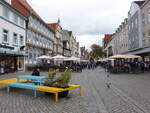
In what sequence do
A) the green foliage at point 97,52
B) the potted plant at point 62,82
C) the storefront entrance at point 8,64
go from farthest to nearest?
the green foliage at point 97,52
the storefront entrance at point 8,64
the potted plant at point 62,82

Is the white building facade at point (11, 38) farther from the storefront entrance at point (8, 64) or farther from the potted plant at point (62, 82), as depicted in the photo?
the potted plant at point (62, 82)

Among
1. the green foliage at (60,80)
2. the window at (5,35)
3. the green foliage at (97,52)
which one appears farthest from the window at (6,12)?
the green foliage at (97,52)

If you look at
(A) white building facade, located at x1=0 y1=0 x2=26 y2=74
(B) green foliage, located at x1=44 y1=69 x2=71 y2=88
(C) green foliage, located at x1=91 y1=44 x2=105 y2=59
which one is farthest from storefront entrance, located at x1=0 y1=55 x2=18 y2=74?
(C) green foliage, located at x1=91 y1=44 x2=105 y2=59

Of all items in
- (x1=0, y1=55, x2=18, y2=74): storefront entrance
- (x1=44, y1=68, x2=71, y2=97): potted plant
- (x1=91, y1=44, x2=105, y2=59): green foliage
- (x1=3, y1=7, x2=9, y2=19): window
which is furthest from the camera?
(x1=91, y1=44, x2=105, y2=59): green foliage

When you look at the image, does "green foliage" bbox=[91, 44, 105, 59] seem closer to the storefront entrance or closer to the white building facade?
the white building facade

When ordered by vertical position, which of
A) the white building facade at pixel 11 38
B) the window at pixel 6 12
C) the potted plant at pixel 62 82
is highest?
the window at pixel 6 12

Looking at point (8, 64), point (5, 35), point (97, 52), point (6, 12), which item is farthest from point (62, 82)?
point (97, 52)

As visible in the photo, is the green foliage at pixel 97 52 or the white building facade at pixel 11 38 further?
the green foliage at pixel 97 52

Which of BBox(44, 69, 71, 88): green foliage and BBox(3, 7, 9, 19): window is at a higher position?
BBox(3, 7, 9, 19): window

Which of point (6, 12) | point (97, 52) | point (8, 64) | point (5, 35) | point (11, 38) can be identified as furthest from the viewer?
point (97, 52)

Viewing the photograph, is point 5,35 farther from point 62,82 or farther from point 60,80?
point 62,82

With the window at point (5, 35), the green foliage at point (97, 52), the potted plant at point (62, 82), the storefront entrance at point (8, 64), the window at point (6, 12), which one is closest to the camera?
the potted plant at point (62, 82)

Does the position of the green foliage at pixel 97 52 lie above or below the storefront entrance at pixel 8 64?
above

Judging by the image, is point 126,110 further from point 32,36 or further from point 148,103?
point 32,36
